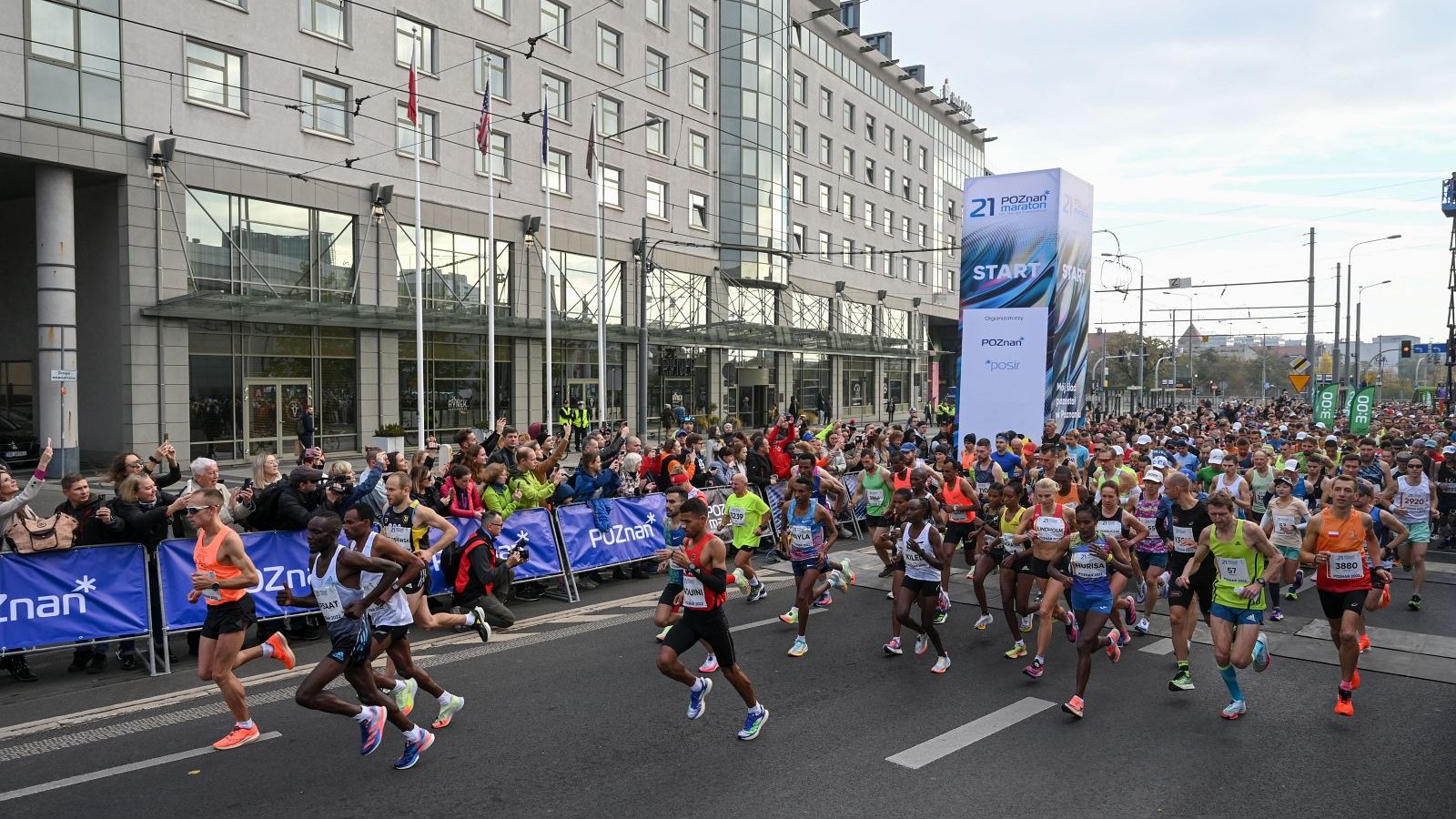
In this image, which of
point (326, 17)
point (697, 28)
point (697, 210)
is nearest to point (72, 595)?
point (326, 17)

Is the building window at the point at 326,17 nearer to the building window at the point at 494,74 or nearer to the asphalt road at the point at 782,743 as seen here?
the building window at the point at 494,74

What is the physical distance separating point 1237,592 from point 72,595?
Answer: 988 centimetres

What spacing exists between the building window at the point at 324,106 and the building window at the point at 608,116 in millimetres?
9724

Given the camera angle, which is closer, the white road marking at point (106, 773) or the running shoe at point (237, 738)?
the white road marking at point (106, 773)

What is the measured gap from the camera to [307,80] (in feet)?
84.0

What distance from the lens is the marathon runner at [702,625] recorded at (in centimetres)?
684

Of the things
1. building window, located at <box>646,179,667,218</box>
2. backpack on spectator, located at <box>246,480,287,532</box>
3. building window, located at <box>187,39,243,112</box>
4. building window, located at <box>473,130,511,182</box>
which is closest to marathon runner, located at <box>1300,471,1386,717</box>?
backpack on spectator, located at <box>246,480,287,532</box>

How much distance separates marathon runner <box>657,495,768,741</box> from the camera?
6.84 metres

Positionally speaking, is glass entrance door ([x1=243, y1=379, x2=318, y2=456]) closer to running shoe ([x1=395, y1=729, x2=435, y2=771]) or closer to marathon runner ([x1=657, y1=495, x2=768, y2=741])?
running shoe ([x1=395, y1=729, x2=435, y2=771])

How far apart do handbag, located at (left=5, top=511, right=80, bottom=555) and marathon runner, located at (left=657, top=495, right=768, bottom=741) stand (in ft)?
18.9

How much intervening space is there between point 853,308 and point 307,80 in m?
34.1

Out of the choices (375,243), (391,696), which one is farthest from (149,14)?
(391,696)

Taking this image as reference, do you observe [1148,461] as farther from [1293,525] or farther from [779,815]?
[779,815]

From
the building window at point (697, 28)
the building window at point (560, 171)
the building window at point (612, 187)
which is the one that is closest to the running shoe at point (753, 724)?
the building window at point (560, 171)
